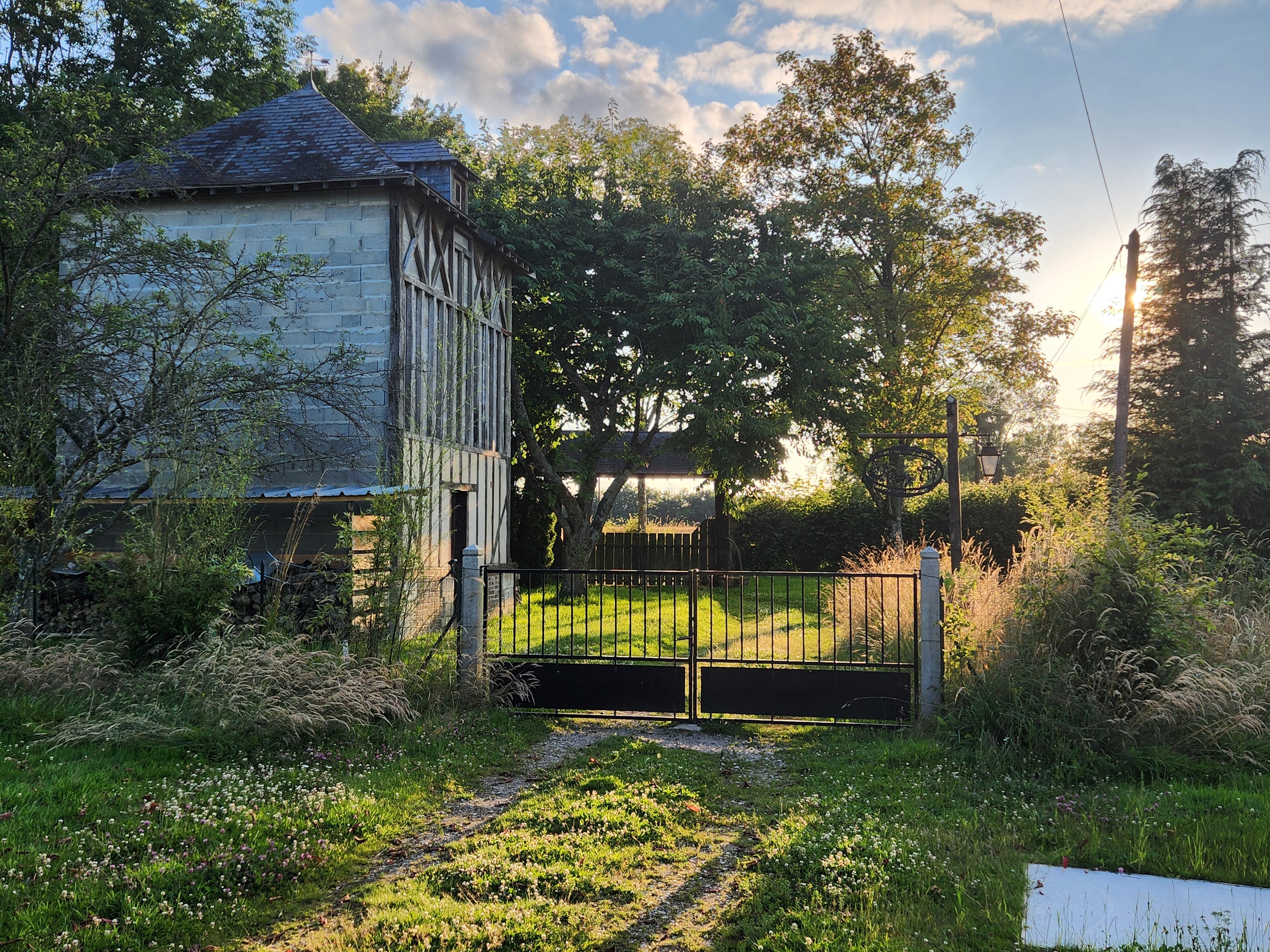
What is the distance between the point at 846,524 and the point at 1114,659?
1601cm

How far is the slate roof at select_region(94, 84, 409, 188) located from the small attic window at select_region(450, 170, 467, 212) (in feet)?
4.46

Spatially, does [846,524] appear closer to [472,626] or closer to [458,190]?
[458,190]

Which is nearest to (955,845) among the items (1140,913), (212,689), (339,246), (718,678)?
(1140,913)

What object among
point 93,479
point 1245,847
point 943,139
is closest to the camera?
point 1245,847

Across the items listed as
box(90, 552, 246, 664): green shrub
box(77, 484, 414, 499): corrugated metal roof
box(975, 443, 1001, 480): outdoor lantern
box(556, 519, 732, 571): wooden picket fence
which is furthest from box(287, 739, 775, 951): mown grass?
box(556, 519, 732, 571): wooden picket fence

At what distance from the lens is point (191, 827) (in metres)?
4.62

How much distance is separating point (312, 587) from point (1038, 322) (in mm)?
20075

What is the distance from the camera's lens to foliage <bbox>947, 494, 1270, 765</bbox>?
6152 millimetres

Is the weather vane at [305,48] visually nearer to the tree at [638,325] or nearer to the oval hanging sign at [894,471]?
the tree at [638,325]

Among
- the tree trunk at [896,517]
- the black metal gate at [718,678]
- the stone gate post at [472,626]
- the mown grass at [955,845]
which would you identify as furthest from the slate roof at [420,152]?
the tree trunk at [896,517]

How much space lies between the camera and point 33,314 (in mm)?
9070

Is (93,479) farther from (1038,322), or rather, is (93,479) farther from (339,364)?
(1038,322)

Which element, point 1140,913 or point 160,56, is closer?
point 1140,913

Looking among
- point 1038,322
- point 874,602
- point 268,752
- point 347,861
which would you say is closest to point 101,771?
point 268,752
